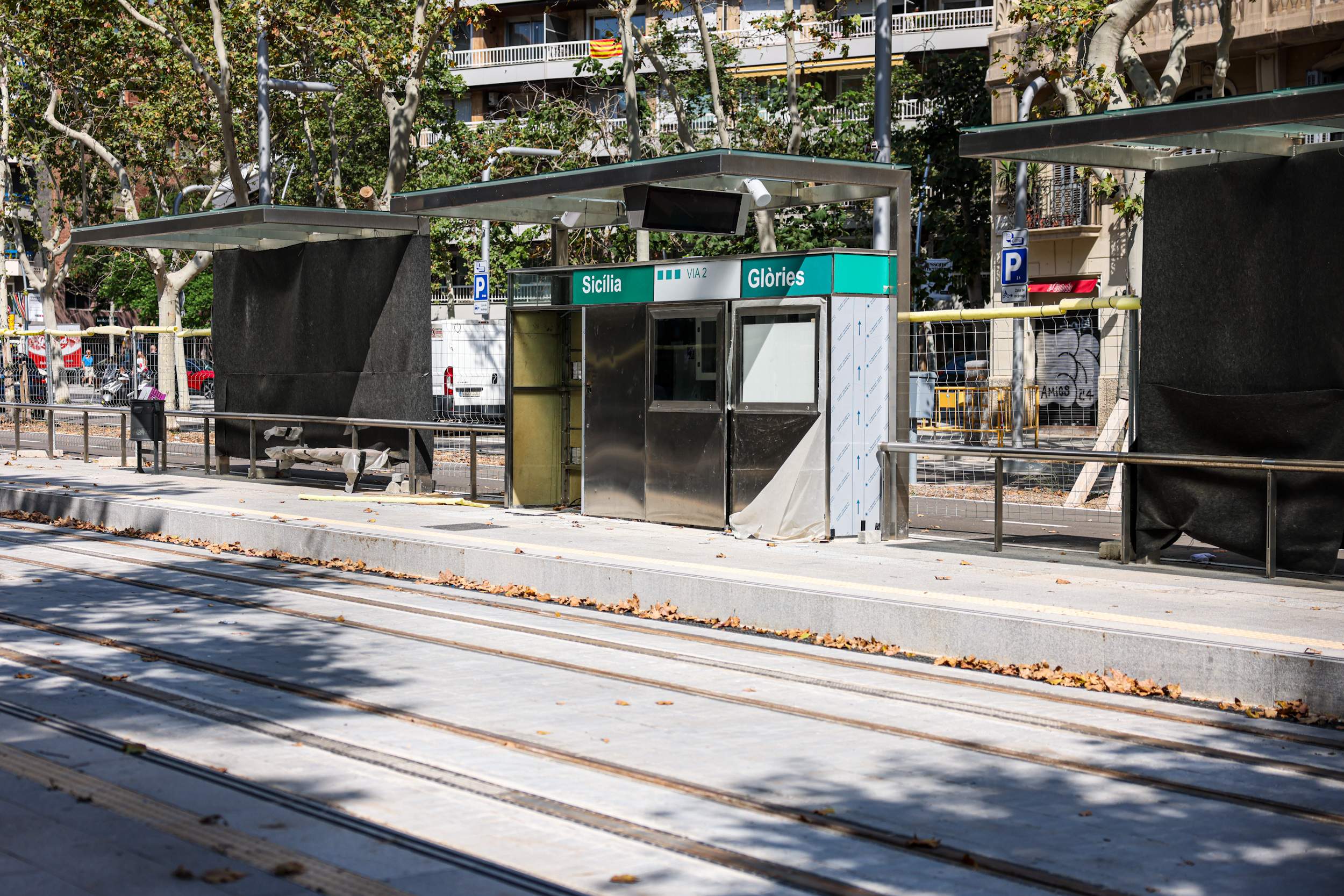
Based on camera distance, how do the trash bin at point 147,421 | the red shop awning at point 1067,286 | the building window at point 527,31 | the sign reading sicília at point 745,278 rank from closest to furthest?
the sign reading sicília at point 745,278 < the trash bin at point 147,421 < the red shop awning at point 1067,286 < the building window at point 527,31

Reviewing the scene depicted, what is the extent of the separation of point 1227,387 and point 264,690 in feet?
22.0

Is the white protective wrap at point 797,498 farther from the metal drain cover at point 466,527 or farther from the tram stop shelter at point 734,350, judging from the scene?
the metal drain cover at point 466,527

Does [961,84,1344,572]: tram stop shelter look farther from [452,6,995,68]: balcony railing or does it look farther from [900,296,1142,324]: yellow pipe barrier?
[452,6,995,68]: balcony railing

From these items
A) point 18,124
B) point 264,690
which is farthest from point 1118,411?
point 18,124

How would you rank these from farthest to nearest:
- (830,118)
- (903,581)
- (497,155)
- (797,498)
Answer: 1. (830,118)
2. (497,155)
3. (797,498)
4. (903,581)

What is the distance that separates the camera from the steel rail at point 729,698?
582 cm

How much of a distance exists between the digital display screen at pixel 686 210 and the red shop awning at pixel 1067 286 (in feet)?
65.9

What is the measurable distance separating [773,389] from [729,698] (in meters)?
5.55

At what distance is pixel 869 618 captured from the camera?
365 inches

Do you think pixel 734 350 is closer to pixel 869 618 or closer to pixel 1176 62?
pixel 869 618

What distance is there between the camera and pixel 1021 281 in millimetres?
21141

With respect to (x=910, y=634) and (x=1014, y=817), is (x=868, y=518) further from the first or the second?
(x=1014, y=817)

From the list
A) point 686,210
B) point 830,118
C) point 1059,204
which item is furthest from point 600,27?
point 686,210

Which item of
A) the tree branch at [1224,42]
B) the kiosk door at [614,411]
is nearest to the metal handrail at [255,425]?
the kiosk door at [614,411]
